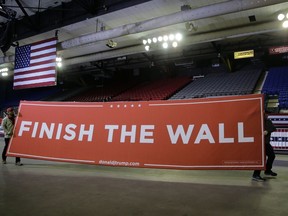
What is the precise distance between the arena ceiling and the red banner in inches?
163

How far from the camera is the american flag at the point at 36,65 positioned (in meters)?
9.02

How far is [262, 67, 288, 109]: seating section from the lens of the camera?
1088 cm

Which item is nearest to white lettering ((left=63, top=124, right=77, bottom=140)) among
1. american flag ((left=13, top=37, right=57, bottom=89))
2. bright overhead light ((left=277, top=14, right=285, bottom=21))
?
american flag ((left=13, top=37, right=57, bottom=89))

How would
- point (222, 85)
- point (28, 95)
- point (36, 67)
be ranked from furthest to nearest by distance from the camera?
point (28, 95) < point (222, 85) < point (36, 67)

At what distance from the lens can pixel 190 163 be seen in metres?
4.38

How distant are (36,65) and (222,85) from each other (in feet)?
32.0

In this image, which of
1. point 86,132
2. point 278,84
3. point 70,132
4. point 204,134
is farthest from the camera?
point 278,84

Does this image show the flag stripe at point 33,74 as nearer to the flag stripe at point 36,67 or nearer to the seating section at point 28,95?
the flag stripe at point 36,67

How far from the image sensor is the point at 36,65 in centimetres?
945

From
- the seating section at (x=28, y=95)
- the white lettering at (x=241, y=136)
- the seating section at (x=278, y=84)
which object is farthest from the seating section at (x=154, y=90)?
the white lettering at (x=241, y=136)

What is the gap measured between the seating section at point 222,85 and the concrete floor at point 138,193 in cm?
816

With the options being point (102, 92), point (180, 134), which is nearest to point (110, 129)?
point (180, 134)

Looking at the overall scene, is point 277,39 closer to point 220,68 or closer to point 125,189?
point 220,68

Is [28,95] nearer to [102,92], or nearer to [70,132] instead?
[102,92]
